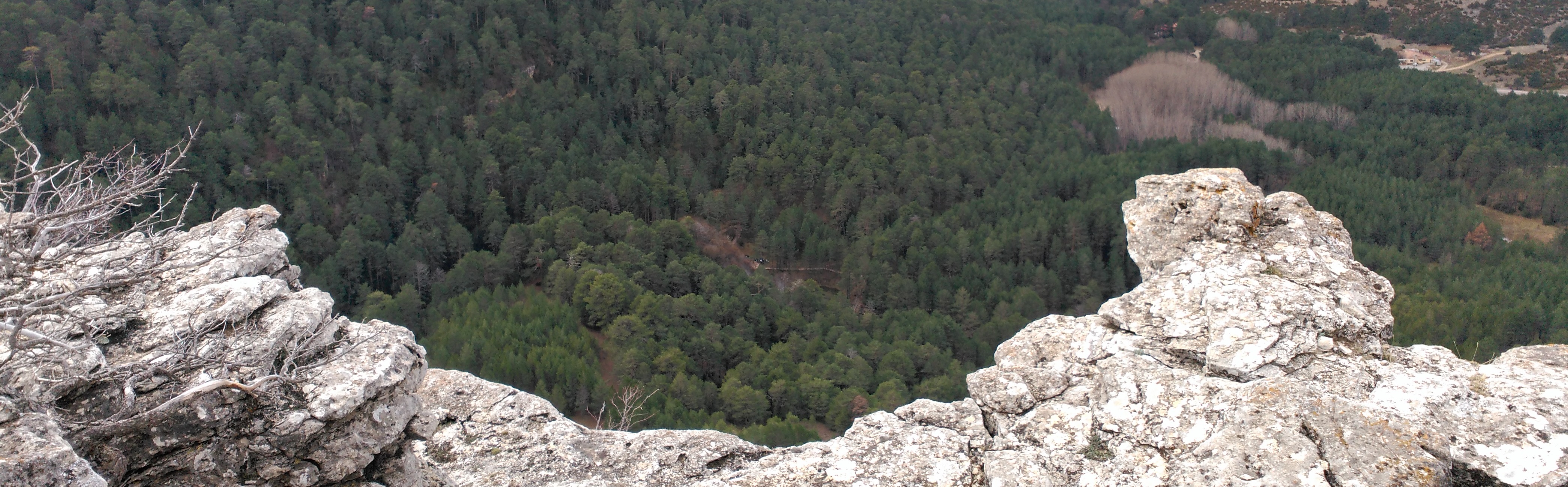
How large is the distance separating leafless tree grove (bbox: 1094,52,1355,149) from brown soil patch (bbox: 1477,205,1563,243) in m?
26.1

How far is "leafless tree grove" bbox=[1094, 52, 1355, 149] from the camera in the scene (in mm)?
142750

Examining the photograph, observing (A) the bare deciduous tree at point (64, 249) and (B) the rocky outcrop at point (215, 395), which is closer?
(A) the bare deciduous tree at point (64, 249)

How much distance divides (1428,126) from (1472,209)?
2743 centimetres

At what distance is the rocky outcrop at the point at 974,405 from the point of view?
1078 centimetres

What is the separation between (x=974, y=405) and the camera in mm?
15188

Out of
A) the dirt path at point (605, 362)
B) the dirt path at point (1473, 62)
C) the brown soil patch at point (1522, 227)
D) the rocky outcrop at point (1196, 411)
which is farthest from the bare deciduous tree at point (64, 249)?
the dirt path at point (1473, 62)

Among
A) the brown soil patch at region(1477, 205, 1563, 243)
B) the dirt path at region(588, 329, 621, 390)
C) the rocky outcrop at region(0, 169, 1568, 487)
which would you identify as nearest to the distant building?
the brown soil patch at region(1477, 205, 1563, 243)

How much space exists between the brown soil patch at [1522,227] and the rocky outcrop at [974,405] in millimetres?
115747

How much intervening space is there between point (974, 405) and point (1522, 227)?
126002 mm

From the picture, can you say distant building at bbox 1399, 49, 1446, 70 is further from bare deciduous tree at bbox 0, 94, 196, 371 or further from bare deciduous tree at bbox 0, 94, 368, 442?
bare deciduous tree at bbox 0, 94, 196, 371

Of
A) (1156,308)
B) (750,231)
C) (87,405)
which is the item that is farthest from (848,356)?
(87,405)

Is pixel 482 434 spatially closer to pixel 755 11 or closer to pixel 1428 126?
pixel 755 11

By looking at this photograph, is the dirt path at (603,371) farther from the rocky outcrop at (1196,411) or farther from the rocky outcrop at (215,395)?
the rocky outcrop at (215,395)

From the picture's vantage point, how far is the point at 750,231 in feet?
341
